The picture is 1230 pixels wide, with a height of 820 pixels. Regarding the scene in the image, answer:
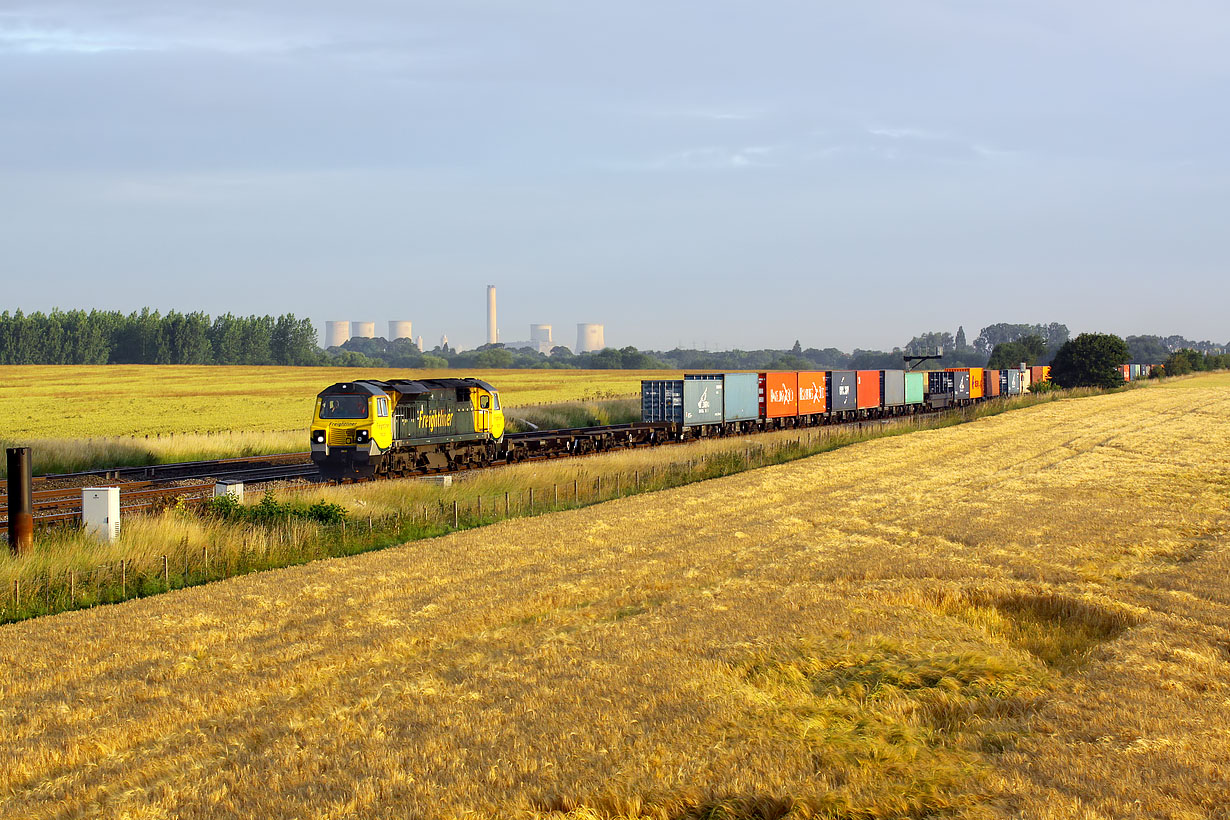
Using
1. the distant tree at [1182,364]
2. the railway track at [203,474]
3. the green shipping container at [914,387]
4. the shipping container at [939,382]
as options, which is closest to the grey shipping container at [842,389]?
the green shipping container at [914,387]

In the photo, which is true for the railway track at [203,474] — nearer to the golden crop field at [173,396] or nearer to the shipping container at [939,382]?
the golden crop field at [173,396]

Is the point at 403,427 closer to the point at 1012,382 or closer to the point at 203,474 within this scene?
the point at 203,474

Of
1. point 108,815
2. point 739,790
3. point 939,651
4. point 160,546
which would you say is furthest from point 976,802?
point 160,546

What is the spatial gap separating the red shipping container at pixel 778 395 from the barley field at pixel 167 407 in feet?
84.5

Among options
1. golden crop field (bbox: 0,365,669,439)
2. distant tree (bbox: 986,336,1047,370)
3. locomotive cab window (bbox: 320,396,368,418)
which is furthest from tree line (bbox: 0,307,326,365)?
locomotive cab window (bbox: 320,396,368,418)

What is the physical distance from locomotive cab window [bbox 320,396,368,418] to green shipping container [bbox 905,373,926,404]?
49.6 meters

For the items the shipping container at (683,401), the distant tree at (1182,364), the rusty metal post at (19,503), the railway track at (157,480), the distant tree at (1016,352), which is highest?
the distant tree at (1016,352)

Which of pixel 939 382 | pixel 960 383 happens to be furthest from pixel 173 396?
pixel 960 383

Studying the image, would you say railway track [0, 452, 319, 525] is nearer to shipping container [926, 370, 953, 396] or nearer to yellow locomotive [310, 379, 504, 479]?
yellow locomotive [310, 379, 504, 479]

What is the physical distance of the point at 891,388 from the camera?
68.8 m

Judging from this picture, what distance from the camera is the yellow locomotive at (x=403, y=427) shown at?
104 ft

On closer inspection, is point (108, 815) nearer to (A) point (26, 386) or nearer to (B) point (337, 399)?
(B) point (337, 399)

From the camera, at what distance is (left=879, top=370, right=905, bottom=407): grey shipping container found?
67.7 metres

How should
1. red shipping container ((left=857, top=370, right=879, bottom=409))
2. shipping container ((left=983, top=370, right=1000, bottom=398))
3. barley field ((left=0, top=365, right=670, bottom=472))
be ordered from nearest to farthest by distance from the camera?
1. barley field ((left=0, top=365, right=670, bottom=472))
2. red shipping container ((left=857, top=370, right=879, bottom=409))
3. shipping container ((left=983, top=370, right=1000, bottom=398))
